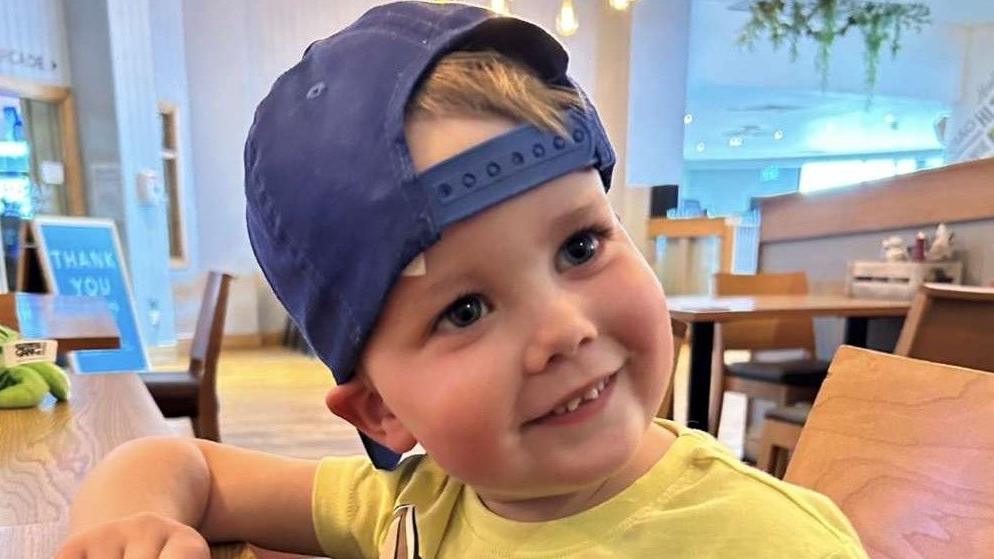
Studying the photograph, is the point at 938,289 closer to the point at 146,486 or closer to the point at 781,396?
the point at 781,396

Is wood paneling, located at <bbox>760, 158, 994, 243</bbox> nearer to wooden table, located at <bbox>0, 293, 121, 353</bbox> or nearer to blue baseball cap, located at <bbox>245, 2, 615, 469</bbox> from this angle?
blue baseball cap, located at <bbox>245, 2, 615, 469</bbox>

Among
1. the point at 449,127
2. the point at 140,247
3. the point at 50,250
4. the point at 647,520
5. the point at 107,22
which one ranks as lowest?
the point at 140,247

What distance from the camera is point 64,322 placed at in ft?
5.91

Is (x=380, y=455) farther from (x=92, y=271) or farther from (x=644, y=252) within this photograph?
(x=644, y=252)

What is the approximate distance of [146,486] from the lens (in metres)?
0.60

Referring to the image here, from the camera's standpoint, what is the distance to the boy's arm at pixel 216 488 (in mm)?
603

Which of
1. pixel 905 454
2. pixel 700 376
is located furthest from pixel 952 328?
pixel 905 454

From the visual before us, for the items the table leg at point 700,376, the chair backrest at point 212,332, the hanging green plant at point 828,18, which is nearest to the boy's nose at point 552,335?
the table leg at point 700,376

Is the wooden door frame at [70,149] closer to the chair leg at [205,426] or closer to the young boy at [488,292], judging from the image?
the chair leg at [205,426]

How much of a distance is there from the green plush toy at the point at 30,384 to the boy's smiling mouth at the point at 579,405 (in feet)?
3.12

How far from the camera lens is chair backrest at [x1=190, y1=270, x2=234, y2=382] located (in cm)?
237

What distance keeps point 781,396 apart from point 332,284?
2286mm

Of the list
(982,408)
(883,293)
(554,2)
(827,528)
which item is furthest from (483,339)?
(554,2)

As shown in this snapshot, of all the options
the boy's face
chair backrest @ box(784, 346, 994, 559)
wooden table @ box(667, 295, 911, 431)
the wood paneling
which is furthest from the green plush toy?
the wood paneling
